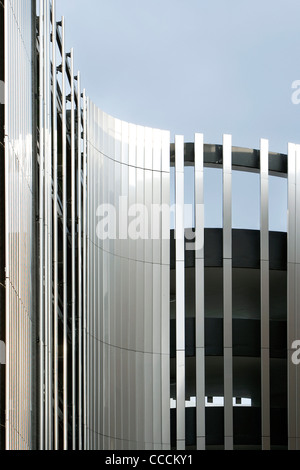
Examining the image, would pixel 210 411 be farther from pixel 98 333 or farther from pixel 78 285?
pixel 78 285

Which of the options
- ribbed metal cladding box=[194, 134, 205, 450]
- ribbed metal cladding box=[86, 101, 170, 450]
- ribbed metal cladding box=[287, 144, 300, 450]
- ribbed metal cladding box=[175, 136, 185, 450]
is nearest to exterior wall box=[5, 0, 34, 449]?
ribbed metal cladding box=[86, 101, 170, 450]

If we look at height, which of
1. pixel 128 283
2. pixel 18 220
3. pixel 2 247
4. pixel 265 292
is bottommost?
pixel 265 292

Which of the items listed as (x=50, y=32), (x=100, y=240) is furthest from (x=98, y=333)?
(x=50, y=32)

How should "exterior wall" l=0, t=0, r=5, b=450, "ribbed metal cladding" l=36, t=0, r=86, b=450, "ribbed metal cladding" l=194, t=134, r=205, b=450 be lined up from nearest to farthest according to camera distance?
"exterior wall" l=0, t=0, r=5, b=450, "ribbed metal cladding" l=36, t=0, r=86, b=450, "ribbed metal cladding" l=194, t=134, r=205, b=450

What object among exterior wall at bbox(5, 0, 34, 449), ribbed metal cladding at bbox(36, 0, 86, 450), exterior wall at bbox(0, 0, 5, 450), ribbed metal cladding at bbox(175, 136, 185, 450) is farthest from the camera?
ribbed metal cladding at bbox(175, 136, 185, 450)

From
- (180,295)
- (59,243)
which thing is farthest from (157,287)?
(59,243)

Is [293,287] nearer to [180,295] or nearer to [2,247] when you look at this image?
[180,295]

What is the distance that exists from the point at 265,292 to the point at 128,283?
507 cm

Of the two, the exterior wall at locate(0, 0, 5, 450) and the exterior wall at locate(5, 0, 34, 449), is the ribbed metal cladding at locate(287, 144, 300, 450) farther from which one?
the exterior wall at locate(0, 0, 5, 450)

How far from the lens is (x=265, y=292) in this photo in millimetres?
34812

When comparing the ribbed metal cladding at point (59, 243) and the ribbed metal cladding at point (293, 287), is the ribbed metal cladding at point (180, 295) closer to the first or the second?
the ribbed metal cladding at point (293, 287)

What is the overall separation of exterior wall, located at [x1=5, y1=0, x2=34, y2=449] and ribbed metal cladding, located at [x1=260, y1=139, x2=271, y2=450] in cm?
1584

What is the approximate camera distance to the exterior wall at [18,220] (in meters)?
16.3

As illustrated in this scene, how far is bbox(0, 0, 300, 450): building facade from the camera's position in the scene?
88.5 ft
